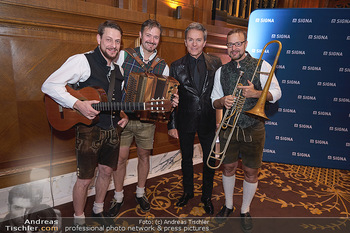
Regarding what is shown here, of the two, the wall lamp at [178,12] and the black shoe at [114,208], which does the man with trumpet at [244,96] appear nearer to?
the black shoe at [114,208]

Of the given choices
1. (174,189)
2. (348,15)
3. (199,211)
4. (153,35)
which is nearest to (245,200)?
(199,211)

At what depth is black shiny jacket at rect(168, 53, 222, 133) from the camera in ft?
8.95

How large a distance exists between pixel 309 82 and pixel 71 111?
3.91 metres

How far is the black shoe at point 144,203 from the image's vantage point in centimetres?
293

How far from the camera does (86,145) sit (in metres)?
2.19

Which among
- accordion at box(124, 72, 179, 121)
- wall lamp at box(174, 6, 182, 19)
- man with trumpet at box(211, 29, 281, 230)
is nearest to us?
accordion at box(124, 72, 179, 121)

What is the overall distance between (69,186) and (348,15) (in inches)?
200

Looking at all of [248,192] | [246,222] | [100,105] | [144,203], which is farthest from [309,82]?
[100,105]

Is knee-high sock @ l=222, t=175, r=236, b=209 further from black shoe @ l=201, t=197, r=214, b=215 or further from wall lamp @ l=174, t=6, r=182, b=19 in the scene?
wall lamp @ l=174, t=6, r=182, b=19

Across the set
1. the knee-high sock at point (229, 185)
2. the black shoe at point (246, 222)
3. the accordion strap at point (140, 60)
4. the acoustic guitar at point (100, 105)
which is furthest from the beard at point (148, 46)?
the black shoe at point (246, 222)

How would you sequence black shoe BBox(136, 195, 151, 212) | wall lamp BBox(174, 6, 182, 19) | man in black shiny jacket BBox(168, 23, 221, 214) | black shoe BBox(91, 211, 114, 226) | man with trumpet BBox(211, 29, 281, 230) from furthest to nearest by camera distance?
wall lamp BBox(174, 6, 182, 19)
black shoe BBox(136, 195, 151, 212)
man in black shiny jacket BBox(168, 23, 221, 214)
black shoe BBox(91, 211, 114, 226)
man with trumpet BBox(211, 29, 281, 230)

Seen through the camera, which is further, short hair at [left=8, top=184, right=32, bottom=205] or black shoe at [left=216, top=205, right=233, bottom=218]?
black shoe at [left=216, top=205, right=233, bottom=218]

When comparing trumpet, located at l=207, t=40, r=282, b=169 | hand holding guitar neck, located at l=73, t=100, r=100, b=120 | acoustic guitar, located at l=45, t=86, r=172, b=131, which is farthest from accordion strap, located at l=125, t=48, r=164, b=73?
trumpet, located at l=207, t=40, r=282, b=169

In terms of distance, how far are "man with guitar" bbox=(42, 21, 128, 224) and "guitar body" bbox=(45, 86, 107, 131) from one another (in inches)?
2.3
